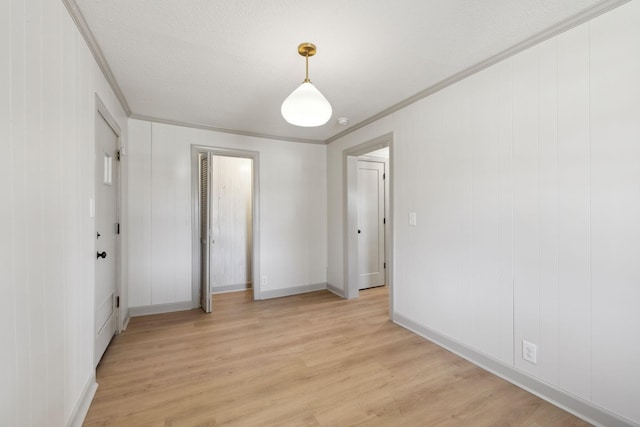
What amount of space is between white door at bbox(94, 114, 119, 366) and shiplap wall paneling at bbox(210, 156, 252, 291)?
173 cm

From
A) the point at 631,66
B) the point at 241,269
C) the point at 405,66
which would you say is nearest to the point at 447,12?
the point at 405,66

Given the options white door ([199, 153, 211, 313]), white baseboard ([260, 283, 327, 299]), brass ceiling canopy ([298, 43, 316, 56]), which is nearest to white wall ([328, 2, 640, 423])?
brass ceiling canopy ([298, 43, 316, 56])

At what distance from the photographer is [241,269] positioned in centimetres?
476

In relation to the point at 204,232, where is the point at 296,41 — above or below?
above

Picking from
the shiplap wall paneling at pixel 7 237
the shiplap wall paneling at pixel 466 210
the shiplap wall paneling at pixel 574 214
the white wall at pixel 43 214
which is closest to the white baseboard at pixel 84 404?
the white wall at pixel 43 214

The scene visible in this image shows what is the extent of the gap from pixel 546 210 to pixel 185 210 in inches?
151

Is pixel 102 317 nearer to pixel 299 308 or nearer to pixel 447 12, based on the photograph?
pixel 299 308

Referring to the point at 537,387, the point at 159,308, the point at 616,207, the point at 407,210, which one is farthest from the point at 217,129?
the point at 537,387

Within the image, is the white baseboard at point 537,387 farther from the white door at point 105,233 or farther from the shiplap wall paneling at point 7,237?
the white door at point 105,233

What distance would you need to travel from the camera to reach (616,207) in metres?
1.60

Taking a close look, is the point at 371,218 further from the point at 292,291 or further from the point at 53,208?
the point at 53,208

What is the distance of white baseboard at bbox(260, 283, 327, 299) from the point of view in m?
4.17

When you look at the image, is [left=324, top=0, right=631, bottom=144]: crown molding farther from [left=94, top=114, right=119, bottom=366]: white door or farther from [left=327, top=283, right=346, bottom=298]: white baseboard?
[left=94, top=114, right=119, bottom=366]: white door

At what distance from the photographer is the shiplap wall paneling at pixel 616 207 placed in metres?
1.54
